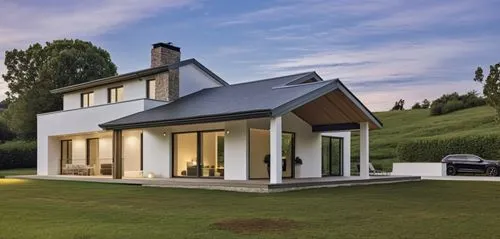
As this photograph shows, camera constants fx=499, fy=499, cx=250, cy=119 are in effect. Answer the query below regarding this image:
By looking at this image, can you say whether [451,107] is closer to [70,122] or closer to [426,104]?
[426,104]

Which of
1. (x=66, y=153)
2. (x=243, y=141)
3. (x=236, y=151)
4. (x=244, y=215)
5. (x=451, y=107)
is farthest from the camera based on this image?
(x=451, y=107)

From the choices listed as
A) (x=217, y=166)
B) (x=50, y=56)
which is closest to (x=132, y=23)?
(x=217, y=166)

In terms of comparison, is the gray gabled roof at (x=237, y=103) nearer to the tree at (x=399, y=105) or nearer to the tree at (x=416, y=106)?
the tree at (x=416, y=106)

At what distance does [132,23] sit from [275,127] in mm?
12470

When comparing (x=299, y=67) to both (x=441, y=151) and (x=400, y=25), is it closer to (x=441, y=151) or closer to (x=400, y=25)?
(x=441, y=151)

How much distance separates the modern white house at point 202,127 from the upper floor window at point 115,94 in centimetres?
5

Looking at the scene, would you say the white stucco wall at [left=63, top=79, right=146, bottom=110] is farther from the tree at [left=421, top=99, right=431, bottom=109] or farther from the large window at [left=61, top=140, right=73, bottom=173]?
the tree at [left=421, top=99, right=431, bottom=109]

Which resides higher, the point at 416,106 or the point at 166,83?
the point at 416,106

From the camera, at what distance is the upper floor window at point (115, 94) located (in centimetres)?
2603

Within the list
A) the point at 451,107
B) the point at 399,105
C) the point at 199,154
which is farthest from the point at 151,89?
the point at 399,105

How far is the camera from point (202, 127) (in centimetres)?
2014

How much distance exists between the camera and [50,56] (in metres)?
45.2

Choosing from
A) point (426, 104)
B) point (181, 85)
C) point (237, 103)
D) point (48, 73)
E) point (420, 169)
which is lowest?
point (420, 169)

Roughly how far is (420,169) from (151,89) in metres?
16.8
